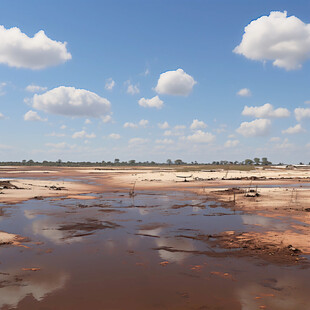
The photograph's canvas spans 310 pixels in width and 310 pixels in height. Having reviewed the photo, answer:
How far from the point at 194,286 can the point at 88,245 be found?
17.4ft

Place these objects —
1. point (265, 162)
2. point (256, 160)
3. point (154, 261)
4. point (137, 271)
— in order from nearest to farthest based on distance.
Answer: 1. point (137, 271)
2. point (154, 261)
3. point (265, 162)
4. point (256, 160)

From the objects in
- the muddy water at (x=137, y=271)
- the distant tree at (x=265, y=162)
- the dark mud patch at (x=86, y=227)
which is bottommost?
the dark mud patch at (x=86, y=227)

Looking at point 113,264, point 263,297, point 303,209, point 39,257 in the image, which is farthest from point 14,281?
point 303,209

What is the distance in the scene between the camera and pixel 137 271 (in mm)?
8164

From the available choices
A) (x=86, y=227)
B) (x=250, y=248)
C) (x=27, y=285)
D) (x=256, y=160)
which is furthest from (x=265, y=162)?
(x=27, y=285)

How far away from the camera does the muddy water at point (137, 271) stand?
636 cm

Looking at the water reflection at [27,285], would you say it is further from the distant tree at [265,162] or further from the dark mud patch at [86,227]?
the distant tree at [265,162]

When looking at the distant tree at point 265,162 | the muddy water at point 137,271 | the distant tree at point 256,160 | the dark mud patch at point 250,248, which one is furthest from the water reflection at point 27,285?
the distant tree at point 265,162

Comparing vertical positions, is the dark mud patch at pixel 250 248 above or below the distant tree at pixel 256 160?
below

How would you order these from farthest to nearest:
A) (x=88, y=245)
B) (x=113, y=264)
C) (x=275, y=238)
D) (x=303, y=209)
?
(x=303, y=209) → (x=275, y=238) → (x=88, y=245) → (x=113, y=264)

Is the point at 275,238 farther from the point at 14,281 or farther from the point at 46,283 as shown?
the point at 14,281

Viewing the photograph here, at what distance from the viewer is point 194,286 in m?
7.11

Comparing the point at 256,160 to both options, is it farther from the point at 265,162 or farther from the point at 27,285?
the point at 27,285

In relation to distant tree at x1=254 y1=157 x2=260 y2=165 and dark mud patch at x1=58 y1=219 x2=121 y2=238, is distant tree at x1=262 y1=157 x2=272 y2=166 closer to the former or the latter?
distant tree at x1=254 y1=157 x2=260 y2=165
